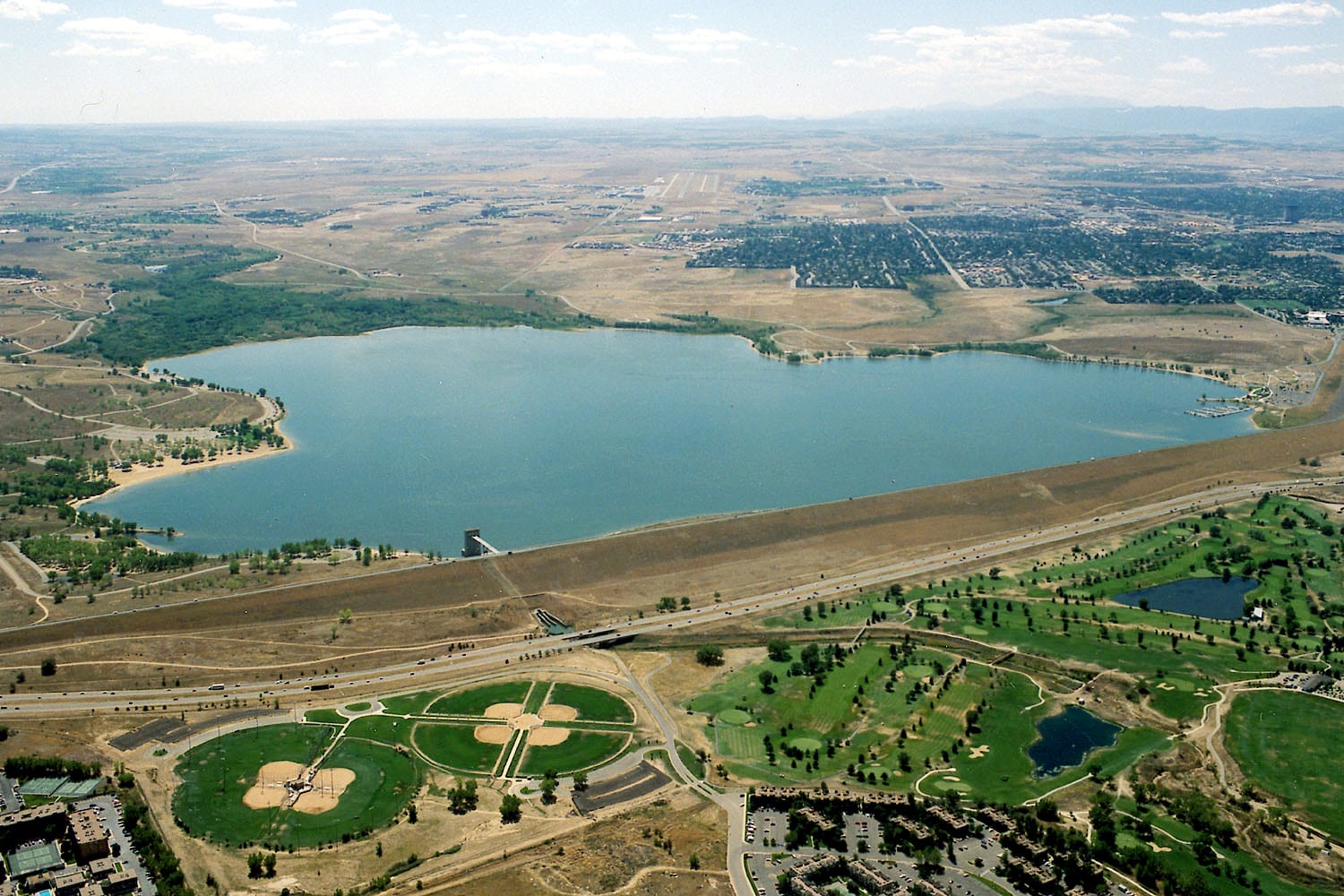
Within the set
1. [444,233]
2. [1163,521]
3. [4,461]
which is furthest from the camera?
[444,233]

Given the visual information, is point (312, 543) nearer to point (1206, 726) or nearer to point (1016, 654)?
point (1016, 654)

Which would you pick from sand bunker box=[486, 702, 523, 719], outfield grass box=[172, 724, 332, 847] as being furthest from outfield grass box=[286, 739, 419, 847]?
sand bunker box=[486, 702, 523, 719]

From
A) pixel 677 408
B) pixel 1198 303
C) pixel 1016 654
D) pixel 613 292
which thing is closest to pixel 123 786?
pixel 1016 654

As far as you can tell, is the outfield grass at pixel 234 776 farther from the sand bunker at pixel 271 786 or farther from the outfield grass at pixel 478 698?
the outfield grass at pixel 478 698

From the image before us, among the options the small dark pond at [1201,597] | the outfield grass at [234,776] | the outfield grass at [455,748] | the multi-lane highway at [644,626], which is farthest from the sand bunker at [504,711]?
the small dark pond at [1201,597]

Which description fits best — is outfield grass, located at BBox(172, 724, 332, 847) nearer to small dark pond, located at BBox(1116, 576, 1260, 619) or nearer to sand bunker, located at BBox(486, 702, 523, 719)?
sand bunker, located at BBox(486, 702, 523, 719)

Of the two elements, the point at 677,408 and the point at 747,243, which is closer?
the point at 677,408

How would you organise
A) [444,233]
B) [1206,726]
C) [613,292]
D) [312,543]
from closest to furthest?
[1206,726]
[312,543]
[613,292]
[444,233]

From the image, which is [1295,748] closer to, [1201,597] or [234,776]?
[1201,597]

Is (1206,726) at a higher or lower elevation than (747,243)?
lower
